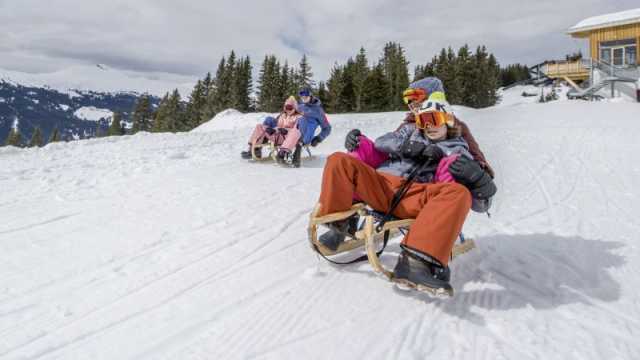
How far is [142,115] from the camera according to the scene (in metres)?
64.5

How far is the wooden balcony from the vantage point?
30.3 meters

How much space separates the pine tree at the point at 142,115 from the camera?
210ft

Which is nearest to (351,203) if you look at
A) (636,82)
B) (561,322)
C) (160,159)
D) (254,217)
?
(561,322)

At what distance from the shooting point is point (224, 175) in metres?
6.07

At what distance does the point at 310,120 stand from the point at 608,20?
29.6m

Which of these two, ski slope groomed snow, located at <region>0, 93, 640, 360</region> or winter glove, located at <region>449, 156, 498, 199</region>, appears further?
winter glove, located at <region>449, 156, 498, 199</region>

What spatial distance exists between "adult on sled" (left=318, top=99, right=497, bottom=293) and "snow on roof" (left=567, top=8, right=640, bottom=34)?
31.7m

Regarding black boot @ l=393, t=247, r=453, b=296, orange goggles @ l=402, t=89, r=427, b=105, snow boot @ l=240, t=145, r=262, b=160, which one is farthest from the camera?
snow boot @ l=240, t=145, r=262, b=160

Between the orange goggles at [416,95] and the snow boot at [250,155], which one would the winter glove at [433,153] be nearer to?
the orange goggles at [416,95]

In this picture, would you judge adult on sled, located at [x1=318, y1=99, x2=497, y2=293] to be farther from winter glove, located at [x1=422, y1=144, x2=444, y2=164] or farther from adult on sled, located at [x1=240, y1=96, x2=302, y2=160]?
adult on sled, located at [x1=240, y1=96, x2=302, y2=160]

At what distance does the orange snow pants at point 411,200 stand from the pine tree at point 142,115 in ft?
219

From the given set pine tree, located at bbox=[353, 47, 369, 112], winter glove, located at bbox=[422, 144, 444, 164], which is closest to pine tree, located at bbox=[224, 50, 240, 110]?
pine tree, located at bbox=[353, 47, 369, 112]

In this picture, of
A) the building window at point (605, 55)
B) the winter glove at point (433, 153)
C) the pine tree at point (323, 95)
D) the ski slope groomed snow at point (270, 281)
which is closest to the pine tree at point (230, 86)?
the pine tree at point (323, 95)

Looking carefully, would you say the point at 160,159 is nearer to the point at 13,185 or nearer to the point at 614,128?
the point at 13,185
